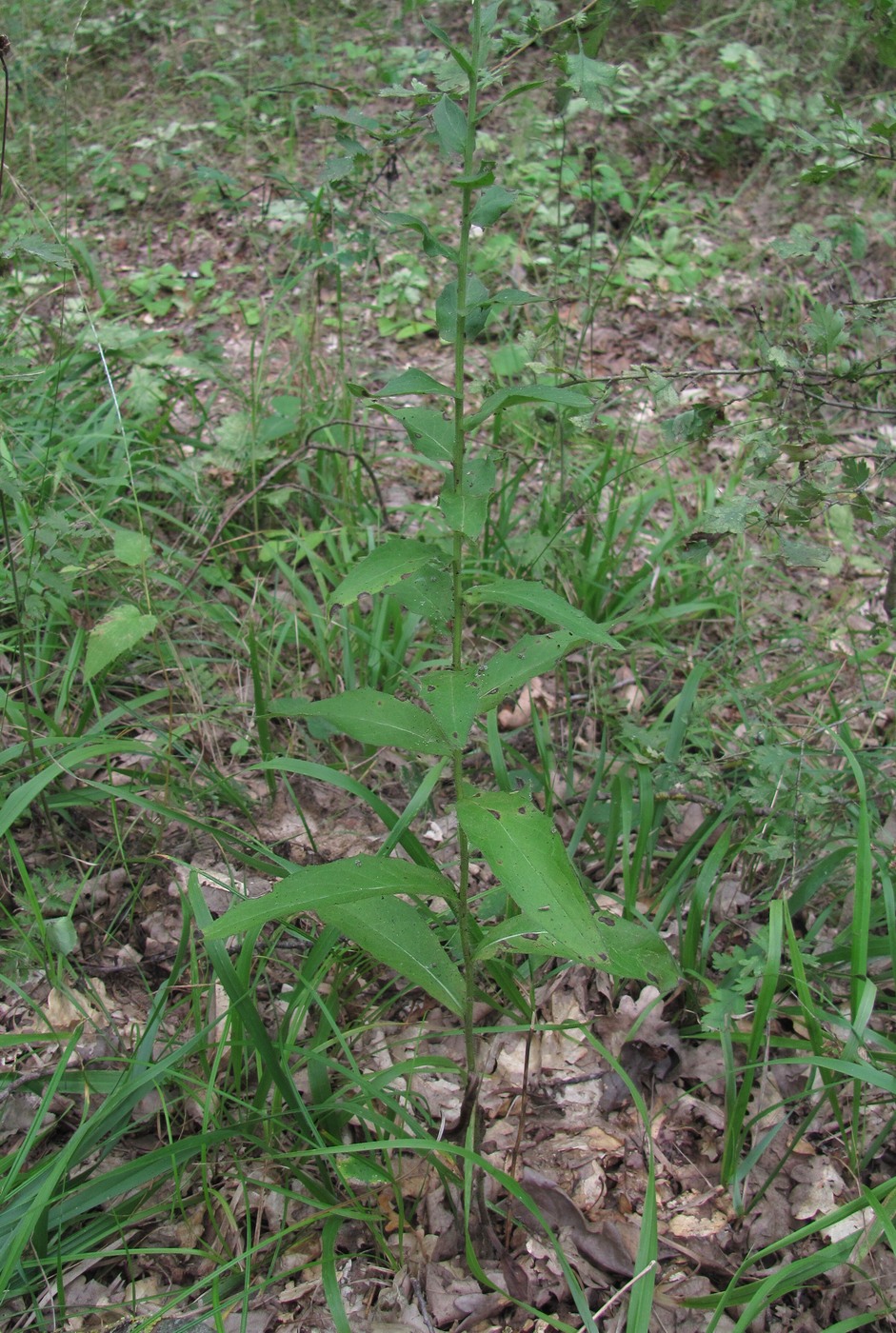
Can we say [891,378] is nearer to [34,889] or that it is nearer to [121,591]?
[121,591]

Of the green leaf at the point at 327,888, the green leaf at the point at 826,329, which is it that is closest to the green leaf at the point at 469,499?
the green leaf at the point at 327,888

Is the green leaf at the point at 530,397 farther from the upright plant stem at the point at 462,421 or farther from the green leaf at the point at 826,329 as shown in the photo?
the green leaf at the point at 826,329

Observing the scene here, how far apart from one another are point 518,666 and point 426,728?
7.4 inches

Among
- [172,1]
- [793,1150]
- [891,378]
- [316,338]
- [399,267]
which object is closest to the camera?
[793,1150]

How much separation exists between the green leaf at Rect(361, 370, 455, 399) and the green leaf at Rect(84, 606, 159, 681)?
3.87ft

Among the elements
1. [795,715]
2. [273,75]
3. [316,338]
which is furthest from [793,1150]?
[273,75]

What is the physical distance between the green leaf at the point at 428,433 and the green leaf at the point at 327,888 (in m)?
0.64

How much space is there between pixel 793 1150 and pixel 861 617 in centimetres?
183

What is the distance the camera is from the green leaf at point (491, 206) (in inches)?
50.2

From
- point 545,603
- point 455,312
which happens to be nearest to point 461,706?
point 545,603

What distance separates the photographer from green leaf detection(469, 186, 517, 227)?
4.18 ft

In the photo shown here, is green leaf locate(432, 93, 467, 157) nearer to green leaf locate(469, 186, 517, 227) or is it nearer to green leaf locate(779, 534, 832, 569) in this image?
green leaf locate(469, 186, 517, 227)

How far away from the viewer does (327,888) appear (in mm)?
1339

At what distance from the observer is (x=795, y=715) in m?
2.68
